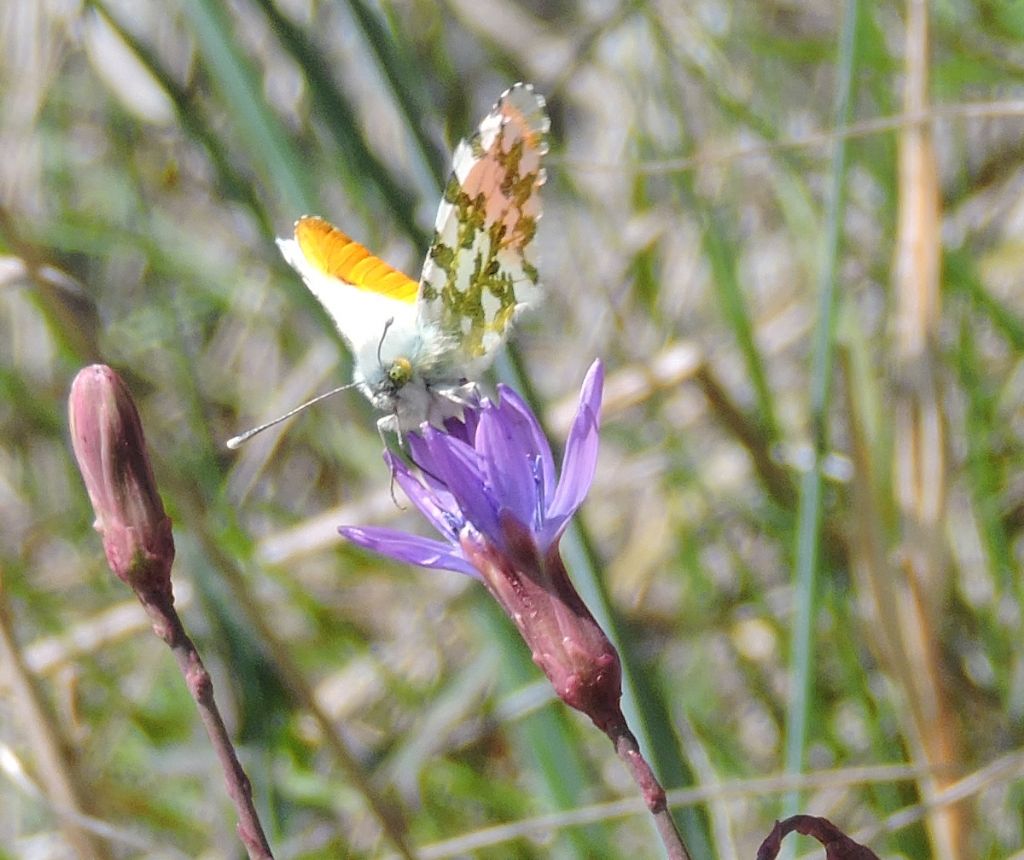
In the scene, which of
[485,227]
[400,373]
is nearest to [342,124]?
[485,227]

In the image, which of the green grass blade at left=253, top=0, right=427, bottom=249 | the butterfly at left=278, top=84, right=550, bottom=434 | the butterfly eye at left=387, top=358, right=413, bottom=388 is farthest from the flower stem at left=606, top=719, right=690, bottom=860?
the green grass blade at left=253, top=0, right=427, bottom=249

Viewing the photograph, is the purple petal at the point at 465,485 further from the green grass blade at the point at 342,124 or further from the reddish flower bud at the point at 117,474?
the green grass blade at the point at 342,124

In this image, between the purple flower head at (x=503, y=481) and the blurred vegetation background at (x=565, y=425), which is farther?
the blurred vegetation background at (x=565, y=425)

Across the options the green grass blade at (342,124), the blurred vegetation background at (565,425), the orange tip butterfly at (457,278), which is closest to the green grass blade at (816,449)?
the blurred vegetation background at (565,425)

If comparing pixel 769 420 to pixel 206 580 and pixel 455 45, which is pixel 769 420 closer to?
pixel 206 580

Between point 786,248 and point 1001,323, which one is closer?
point 1001,323

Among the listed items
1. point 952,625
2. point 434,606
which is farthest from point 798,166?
point 434,606

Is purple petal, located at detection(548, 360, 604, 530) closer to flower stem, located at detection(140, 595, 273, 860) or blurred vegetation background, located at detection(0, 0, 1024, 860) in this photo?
flower stem, located at detection(140, 595, 273, 860)
